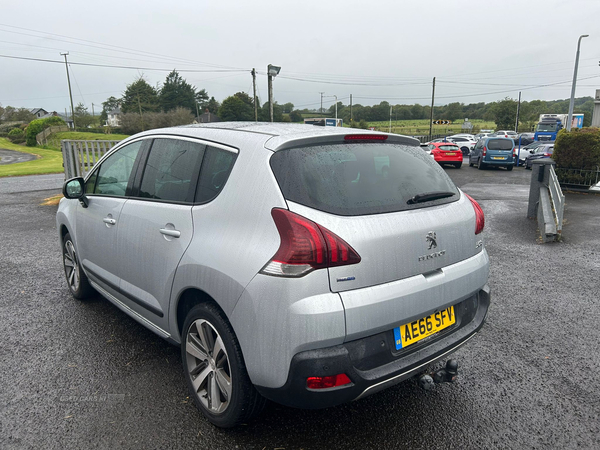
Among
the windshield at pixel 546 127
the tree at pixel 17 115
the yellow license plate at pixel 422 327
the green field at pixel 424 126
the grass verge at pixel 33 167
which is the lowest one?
the grass verge at pixel 33 167

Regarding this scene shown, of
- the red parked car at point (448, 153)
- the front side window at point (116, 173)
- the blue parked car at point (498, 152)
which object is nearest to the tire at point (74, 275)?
the front side window at point (116, 173)

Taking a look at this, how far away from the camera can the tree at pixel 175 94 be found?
3666 inches

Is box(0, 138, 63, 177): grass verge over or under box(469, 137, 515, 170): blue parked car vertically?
under

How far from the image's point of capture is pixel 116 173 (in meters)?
3.86

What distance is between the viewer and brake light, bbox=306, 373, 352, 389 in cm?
224

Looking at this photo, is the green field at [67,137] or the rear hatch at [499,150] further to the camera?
the green field at [67,137]

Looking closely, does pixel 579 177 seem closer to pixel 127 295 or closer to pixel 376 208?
pixel 376 208

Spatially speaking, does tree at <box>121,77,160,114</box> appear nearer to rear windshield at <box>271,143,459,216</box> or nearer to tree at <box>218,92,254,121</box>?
tree at <box>218,92,254,121</box>

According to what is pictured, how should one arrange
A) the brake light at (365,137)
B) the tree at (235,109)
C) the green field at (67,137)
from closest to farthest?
the brake light at (365,137)
the green field at (67,137)
the tree at (235,109)

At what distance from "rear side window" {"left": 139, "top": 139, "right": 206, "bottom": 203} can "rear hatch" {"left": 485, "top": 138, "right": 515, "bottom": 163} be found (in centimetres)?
2279

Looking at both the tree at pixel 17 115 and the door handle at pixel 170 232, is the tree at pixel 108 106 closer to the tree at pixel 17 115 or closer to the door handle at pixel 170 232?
the tree at pixel 17 115

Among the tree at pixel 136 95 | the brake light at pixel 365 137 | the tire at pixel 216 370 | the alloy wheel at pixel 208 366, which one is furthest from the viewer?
the tree at pixel 136 95

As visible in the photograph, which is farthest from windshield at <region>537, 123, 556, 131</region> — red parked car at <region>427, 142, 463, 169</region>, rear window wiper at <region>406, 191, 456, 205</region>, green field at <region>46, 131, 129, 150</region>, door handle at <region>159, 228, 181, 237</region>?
green field at <region>46, 131, 129, 150</region>

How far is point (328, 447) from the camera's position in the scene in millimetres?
2586
